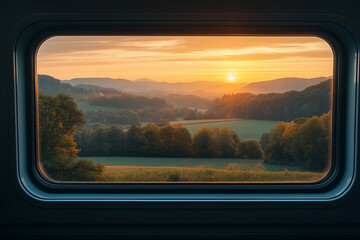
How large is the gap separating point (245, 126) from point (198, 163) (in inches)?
17.3

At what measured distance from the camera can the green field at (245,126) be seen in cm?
213

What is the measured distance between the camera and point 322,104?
2.08m

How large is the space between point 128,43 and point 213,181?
1.17m

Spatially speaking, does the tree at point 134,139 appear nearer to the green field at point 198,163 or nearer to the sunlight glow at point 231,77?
the green field at point 198,163

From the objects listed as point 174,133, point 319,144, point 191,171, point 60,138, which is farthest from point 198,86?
point 60,138

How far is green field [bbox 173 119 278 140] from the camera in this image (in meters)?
2.13

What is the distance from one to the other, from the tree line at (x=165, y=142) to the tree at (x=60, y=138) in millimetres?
92

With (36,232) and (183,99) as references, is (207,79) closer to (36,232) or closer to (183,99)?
(183,99)

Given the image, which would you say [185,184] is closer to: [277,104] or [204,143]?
[204,143]

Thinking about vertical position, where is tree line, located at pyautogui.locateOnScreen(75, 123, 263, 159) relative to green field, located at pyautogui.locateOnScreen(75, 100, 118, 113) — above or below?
below

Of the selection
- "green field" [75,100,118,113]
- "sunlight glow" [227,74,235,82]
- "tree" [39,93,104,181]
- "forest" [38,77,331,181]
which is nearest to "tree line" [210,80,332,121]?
"forest" [38,77,331,181]

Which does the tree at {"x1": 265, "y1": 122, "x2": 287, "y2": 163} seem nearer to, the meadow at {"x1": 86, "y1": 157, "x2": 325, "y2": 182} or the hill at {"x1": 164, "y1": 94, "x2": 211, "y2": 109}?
the meadow at {"x1": 86, "y1": 157, "x2": 325, "y2": 182}

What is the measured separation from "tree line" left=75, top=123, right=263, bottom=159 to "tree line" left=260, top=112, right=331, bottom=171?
0.35ft

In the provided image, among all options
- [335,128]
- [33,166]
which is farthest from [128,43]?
[335,128]
